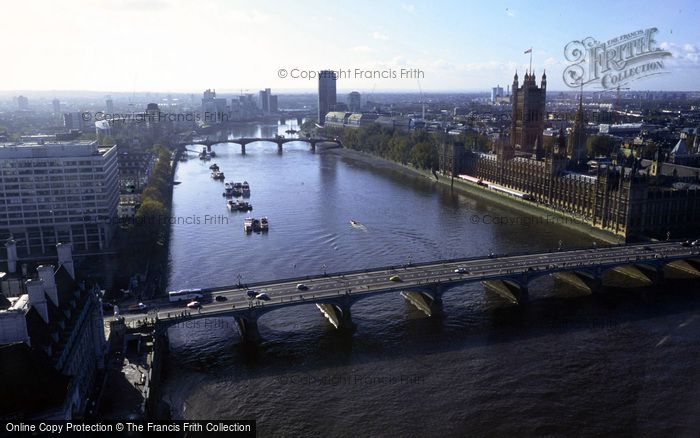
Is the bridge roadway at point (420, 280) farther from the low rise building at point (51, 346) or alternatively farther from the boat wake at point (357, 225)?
the boat wake at point (357, 225)

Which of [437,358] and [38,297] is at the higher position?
[38,297]

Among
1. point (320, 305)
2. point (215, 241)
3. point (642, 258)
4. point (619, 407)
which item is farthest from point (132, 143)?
point (619, 407)

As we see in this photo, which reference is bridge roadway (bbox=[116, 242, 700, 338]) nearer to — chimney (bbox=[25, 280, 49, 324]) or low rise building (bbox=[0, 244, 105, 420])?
low rise building (bbox=[0, 244, 105, 420])

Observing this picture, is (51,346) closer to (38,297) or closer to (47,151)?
(38,297)

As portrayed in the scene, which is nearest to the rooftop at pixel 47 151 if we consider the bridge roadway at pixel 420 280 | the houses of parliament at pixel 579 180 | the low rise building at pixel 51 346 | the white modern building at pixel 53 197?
the white modern building at pixel 53 197

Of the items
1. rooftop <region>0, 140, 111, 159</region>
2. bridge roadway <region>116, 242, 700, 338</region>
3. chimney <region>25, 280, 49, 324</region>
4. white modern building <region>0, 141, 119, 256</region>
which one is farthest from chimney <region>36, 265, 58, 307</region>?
rooftop <region>0, 140, 111, 159</region>

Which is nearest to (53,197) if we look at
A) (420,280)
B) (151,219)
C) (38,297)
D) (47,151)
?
(47,151)

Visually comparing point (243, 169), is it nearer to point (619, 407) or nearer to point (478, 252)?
point (478, 252)
